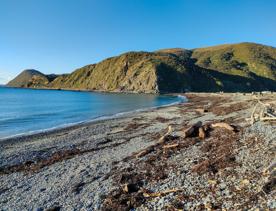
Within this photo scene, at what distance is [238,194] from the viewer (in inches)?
438

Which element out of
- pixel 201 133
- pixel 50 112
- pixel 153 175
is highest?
pixel 201 133

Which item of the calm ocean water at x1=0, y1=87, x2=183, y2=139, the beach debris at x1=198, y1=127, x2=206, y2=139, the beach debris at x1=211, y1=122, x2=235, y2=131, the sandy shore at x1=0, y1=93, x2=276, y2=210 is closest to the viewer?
the sandy shore at x1=0, y1=93, x2=276, y2=210

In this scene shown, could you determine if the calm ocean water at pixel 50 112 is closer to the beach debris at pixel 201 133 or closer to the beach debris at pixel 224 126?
the beach debris at pixel 201 133

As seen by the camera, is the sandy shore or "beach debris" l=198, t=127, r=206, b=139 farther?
"beach debris" l=198, t=127, r=206, b=139

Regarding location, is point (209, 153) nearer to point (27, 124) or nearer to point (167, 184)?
point (167, 184)

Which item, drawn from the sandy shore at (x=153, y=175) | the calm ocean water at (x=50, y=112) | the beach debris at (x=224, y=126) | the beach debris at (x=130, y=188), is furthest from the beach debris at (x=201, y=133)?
the calm ocean water at (x=50, y=112)

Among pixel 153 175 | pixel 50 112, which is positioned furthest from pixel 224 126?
pixel 50 112

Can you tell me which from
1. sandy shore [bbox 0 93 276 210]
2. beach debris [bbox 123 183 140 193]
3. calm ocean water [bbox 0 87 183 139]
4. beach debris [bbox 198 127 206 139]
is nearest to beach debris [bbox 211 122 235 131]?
sandy shore [bbox 0 93 276 210]

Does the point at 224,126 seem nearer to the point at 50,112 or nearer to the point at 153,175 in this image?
the point at 153,175

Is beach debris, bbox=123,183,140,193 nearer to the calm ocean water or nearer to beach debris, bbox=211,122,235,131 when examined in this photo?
beach debris, bbox=211,122,235,131

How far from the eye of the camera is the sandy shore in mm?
11602

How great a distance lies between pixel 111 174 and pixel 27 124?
106ft

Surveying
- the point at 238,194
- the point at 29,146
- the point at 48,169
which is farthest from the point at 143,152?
the point at 29,146

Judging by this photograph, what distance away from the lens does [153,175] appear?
15125 mm
